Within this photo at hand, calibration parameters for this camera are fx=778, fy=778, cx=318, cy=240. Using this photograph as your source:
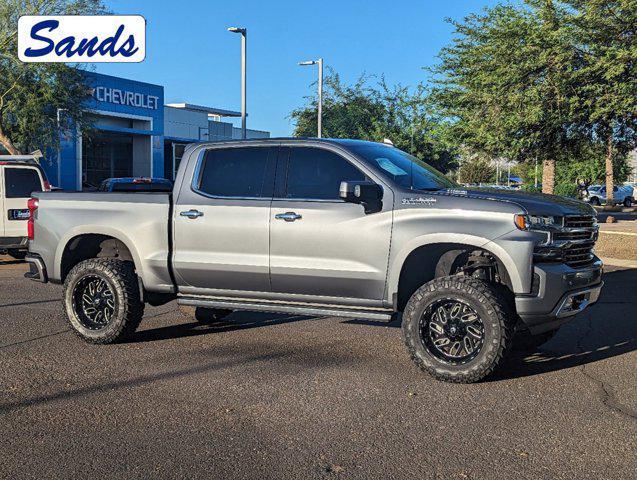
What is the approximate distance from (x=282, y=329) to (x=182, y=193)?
2.02 metres

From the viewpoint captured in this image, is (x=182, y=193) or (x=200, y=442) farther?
(x=182, y=193)

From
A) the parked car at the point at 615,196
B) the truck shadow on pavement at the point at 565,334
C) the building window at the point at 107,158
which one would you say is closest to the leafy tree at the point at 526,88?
the truck shadow on pavement at the point at 565,334

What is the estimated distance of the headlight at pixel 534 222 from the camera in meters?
6.11

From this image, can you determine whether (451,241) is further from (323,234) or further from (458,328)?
(323,234)

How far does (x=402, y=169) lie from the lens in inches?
280

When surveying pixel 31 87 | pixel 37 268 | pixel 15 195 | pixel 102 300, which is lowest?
pixel 102 300

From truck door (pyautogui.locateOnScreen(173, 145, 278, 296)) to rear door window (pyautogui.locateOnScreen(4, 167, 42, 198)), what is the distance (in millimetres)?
8146

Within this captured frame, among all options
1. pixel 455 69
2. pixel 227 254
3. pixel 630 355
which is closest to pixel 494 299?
pixel 630 355

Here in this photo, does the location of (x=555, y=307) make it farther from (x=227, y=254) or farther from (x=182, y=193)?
(x=182, y=193)

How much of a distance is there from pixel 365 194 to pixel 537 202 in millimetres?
1393

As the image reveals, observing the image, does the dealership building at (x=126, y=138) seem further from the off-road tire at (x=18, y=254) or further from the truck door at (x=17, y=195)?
the truck door at (x=17, y=195)

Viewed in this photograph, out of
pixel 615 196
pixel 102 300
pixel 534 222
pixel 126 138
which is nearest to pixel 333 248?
pixel 534 222

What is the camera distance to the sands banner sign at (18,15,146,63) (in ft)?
80.6

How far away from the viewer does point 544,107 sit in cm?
1762
